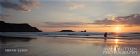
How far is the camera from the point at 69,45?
174 cm

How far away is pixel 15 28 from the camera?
1705 mm

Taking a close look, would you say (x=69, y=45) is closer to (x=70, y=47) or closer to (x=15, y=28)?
(x=70, y=47)

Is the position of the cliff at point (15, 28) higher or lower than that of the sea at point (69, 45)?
higher

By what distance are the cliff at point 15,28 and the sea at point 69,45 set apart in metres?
0.03

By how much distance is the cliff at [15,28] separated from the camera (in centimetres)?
169

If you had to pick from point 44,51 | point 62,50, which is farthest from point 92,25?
point 44,51

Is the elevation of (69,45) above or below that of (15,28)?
below

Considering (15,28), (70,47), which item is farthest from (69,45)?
(15,28)

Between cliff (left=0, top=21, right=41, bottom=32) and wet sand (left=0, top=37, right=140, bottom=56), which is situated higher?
cliff (left=0, top=21, right=41, bottom=32)

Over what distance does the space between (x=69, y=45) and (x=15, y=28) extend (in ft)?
1.47

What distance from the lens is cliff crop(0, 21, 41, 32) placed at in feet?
5.53

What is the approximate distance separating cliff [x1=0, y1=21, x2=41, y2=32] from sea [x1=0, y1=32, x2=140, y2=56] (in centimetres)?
3

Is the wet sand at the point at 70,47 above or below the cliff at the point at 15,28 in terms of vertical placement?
below

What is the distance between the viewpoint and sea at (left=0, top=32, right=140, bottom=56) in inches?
67.6
